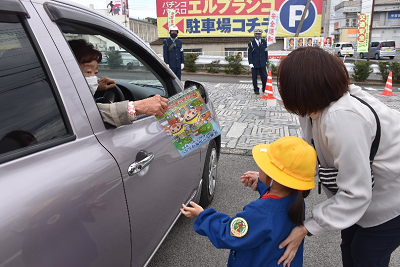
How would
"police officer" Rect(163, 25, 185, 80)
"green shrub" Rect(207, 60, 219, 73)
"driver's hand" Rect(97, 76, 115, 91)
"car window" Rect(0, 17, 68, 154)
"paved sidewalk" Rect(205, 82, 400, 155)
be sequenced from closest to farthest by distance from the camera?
"car window" Rect(0, 17, 68, 154) → "driver's hand" Rect(97, 76, 115, 91) → "paved sidewalk" Rect(205, 82, 400, 155) → "police officer" Rect(163, 25, 185, 80) → "green shrub" Rect(207, 60, 219, 73)

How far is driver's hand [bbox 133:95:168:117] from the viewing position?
5.24 ft

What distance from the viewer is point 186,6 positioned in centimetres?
2009

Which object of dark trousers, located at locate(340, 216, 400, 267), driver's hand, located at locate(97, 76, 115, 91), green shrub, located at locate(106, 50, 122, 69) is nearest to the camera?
dark trousers, located at locate(340, 216, 400, 267)

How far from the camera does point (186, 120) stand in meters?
1.66

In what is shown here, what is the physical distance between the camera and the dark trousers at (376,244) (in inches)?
54.6

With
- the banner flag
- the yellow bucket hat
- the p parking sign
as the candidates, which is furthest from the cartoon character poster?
the p parking sign

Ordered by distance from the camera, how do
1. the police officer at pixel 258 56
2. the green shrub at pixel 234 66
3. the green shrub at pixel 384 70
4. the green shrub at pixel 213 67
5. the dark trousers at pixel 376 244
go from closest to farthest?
the dark trousers at pixel 376 244 < the police officer at pixel 258 56 < the green shrub at pixel 384 70 < the green shrub at pixel 234 66 < the green shrub at pixel 213 67

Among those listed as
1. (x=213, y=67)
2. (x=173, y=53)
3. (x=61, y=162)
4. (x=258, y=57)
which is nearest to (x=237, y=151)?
(x=61, y=162)

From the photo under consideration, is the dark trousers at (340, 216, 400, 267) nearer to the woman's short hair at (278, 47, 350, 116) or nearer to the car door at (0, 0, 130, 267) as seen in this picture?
the woman's short hair at (278, 47, 350, 116)

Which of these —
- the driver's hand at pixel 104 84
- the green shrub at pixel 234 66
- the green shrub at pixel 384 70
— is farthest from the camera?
the green shrub at pixel 234 66

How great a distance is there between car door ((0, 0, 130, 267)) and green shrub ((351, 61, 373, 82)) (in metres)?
13.6

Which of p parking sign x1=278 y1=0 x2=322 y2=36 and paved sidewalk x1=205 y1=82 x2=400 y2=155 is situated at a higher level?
p parking sign x1=278 y1=0 x2=322 y2=36

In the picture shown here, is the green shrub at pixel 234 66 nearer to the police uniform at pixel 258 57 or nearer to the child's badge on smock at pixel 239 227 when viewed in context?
the police uniform at pixel 258 57

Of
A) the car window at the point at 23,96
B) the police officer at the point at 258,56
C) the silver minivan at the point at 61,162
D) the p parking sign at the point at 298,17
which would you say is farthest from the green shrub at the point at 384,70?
the car window at the point at 23,96
